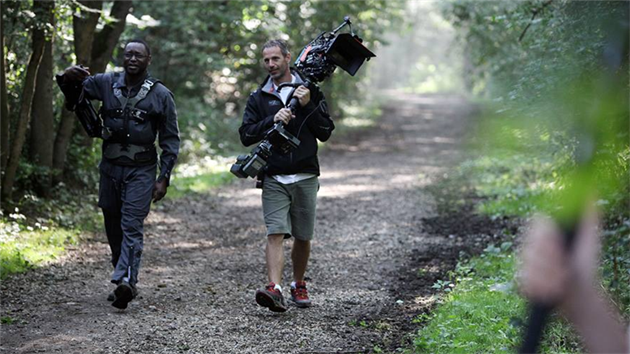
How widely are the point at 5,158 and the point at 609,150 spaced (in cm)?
685

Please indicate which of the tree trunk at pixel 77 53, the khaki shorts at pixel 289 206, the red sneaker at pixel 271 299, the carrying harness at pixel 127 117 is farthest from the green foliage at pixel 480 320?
the tree trunk at pixel 77 53

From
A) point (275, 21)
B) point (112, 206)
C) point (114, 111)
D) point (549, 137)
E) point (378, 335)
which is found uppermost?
point (275, 21)

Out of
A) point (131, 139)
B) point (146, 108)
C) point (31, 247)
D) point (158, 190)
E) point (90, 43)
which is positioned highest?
point (90, 43)

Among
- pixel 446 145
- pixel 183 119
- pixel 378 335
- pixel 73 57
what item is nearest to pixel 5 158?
pixel 73 57

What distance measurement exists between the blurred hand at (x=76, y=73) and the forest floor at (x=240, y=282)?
199 centimetres

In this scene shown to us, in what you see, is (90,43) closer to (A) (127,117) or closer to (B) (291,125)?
(A) (127,117)

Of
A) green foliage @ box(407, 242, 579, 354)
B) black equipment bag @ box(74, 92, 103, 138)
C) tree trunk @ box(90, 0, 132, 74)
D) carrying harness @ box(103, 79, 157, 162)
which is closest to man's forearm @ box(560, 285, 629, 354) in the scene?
green foliage @ box(407, 242, 579, 354)

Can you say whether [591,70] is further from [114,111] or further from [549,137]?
[114,111]

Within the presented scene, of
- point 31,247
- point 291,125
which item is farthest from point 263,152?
point 31,247

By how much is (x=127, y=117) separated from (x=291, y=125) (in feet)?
4.61

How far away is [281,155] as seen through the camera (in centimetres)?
639

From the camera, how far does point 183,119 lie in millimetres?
17406

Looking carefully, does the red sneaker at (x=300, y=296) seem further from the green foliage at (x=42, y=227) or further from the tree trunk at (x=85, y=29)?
the tree trunk at (x=85, y=29)

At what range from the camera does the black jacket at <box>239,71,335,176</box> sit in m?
6.35
